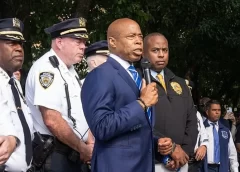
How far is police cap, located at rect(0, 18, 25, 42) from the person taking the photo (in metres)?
4.16

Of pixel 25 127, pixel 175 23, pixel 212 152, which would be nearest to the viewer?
pixel 25 127

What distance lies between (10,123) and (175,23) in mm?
11020

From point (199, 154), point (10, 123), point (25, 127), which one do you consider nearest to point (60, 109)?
point (25, 127)

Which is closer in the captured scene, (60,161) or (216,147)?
(60,161)

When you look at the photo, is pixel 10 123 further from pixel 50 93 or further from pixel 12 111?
pixel 50 93

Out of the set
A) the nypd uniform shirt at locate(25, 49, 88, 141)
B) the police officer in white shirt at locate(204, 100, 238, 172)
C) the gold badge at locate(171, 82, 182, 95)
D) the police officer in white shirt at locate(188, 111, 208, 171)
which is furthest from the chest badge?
the nypd uniform shirt at locate(25, 49, 88, 141)

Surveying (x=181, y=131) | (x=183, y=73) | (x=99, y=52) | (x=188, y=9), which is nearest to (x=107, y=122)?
(x=181, y=131)

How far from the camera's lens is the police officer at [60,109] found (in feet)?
15.3

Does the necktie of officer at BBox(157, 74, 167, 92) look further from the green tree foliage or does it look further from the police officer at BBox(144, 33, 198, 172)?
the green tree foliage

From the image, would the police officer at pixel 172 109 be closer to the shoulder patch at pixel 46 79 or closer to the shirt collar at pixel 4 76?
the shoulder patch at pixel 46 79

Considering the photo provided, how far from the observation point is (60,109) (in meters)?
4.75

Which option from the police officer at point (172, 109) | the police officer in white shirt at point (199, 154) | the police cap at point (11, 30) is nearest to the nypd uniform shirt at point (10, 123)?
the police cap at point (11, 30)

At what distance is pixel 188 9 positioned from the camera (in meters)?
13.2

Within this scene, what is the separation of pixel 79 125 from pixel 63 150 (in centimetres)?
26
